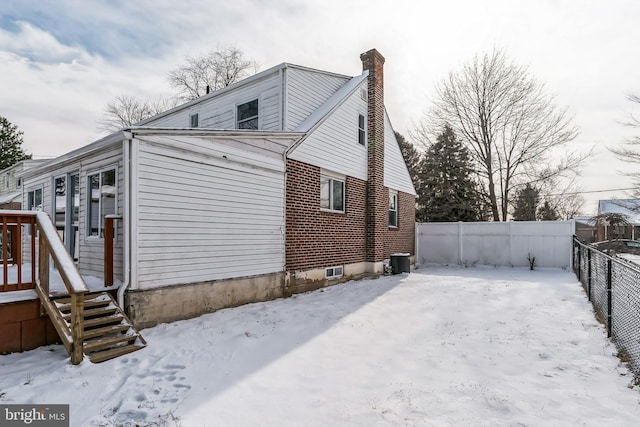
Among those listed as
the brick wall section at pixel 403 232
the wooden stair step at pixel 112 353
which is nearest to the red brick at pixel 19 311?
the wooden stair step at pixel 112 353

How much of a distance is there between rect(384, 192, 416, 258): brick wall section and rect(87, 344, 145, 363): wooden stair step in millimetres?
10795

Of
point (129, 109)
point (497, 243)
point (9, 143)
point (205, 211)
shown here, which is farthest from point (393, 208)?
point (9, 143)

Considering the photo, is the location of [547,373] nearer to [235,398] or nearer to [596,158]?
→ [235,398]

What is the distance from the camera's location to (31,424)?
3432 mm

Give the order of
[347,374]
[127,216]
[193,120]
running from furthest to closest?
[193,120]
[127,216]
[347,374]

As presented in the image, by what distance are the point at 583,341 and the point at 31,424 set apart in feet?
24.8

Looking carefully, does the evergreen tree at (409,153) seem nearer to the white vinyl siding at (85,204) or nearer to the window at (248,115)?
the window at (248,115)

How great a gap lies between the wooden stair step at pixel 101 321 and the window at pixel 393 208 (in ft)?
38.4

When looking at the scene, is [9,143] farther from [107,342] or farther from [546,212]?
[546,212]

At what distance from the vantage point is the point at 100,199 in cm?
721

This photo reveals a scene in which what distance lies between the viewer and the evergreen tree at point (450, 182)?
28.2 meters

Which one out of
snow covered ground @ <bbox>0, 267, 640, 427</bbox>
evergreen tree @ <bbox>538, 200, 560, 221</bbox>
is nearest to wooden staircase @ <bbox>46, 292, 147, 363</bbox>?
snow covered ground @ <bbox>0, 267, 640, 427</bbox>

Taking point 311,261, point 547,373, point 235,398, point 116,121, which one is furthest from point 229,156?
point 116,121

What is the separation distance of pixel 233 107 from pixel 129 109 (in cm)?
2891
